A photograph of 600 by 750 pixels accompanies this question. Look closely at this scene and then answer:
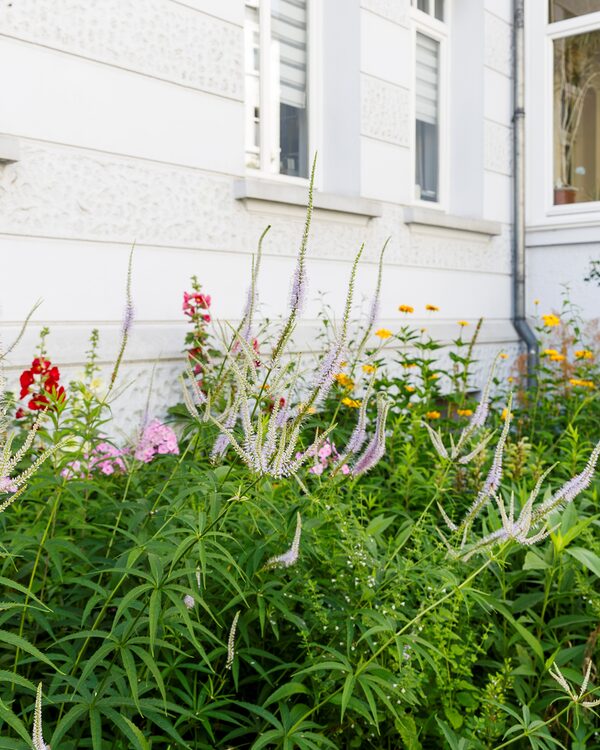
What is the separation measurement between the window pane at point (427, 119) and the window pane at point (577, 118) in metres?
1.38

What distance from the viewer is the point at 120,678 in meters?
1.66

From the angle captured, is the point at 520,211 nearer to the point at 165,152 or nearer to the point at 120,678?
the point at 165,152

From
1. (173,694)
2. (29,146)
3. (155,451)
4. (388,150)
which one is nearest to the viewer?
(173,694)

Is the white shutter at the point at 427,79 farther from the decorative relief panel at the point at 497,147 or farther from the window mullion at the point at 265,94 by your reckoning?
the window mullion at the point at 265,94

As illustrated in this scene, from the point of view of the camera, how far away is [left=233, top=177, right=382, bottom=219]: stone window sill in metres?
4.79

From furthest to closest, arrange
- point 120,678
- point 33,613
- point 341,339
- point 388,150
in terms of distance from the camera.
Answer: point 388,150 → point 33,613 → point 120,678 → point 341,339

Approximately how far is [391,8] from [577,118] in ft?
8.93

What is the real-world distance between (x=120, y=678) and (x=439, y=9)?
6.70m

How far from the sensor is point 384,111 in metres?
5.99

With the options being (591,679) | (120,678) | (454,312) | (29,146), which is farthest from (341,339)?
(454,312)

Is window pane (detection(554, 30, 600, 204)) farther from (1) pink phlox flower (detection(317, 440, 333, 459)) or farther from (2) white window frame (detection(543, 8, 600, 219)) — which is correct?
(1) pink phlox flower (detection(317, 440, 333, 459))

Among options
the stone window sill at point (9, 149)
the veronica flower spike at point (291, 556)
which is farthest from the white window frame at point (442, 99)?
the veronica flower spike at point (291, 556)

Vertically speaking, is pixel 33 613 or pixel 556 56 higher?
pixel 556 56

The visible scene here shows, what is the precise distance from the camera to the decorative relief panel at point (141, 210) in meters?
3.80
